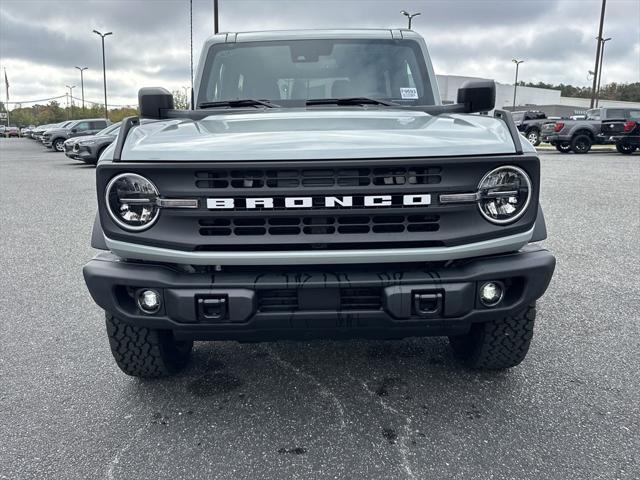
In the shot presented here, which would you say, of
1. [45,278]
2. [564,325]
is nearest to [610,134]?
[564,325]

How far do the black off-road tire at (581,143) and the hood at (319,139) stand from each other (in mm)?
21214

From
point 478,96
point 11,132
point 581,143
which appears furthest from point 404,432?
point 11,132

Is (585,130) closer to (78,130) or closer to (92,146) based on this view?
(92,146)

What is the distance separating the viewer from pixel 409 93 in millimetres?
3541

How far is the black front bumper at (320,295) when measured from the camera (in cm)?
224

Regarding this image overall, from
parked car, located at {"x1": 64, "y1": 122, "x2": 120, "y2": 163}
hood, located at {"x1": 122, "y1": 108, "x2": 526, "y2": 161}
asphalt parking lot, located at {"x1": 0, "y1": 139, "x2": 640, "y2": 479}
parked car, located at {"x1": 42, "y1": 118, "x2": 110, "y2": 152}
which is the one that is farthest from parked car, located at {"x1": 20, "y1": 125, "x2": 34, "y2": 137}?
hood, located at {"x1": 122, "y1": 108, "x2": 526, "y2": 161}

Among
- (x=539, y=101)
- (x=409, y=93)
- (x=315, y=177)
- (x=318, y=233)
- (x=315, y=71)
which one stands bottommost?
(x=318, y=233)

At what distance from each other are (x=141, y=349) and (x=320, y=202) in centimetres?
126

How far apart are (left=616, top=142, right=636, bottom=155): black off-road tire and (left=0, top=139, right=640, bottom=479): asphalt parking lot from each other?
1955cm

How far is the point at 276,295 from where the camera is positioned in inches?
90.3

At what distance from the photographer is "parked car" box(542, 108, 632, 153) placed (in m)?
20.9

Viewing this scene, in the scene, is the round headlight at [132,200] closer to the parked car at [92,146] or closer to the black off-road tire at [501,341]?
the black off-road tire at [501,341]

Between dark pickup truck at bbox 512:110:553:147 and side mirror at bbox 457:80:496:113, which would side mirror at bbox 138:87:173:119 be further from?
dark pickup truck at bbox 512:110:553:147

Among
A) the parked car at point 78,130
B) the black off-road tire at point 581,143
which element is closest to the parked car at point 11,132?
the parked car at point 78,130
